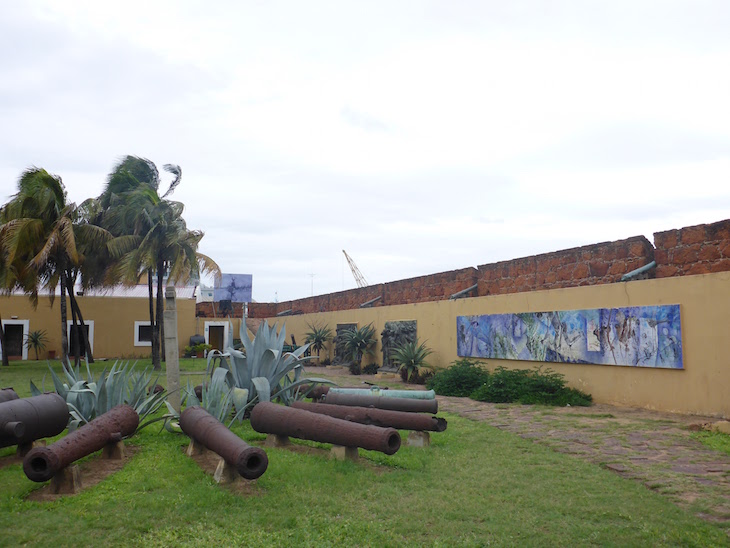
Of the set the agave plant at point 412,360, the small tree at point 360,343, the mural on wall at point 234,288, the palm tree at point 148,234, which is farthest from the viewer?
the mural on wall at point 234,288

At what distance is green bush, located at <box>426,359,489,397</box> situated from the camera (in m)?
11.8

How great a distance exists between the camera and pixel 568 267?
38.7 feet

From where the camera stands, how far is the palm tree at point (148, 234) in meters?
18.8

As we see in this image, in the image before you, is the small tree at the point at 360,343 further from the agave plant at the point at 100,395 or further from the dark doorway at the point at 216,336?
the dark doorway at the point at 216,336

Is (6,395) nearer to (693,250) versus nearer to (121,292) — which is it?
(693,250)

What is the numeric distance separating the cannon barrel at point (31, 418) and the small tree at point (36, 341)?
2016cm

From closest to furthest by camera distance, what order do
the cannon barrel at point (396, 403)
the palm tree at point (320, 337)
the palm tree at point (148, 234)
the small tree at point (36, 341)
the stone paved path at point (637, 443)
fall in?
1. the stone paved path at point (637, 443)
2. the cannon barrel at point (396, 403)
3. the palm tree at point (148, 234)
4. the palm tree at point (320, 337)
5. the small tree at point (36, 341)

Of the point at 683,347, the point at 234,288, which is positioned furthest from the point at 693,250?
the point at 234,288

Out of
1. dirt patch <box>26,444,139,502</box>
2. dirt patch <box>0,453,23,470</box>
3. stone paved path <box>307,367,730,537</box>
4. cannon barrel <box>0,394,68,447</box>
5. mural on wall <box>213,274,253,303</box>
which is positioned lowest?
stone paved path <box>307,367,730,537</box>

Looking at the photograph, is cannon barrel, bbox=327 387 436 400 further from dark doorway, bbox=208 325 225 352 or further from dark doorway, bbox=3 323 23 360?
dark doorway, bbox=208 325 225 352

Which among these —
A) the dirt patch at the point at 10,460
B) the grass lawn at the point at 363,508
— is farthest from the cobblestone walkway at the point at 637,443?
the dirt patch at the point at 10,460

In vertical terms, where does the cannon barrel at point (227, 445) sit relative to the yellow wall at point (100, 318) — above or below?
below

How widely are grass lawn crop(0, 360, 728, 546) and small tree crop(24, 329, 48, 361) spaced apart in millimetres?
19887

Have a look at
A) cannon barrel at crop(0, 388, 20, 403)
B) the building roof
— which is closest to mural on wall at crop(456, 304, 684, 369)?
cannon barrel at crop(0, 388, 20, 403)
